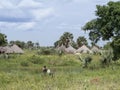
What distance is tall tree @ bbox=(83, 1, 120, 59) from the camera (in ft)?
156

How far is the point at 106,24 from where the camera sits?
4819 centimetres

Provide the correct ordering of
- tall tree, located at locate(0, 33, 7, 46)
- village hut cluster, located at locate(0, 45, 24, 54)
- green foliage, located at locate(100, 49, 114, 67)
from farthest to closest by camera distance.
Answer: village hut cluster, located at locate(0, 45, 24, 54) < tall tree, located at locate(0, 33, 7, 46) < green foliage, located at locate(100, 49, 114, 67)

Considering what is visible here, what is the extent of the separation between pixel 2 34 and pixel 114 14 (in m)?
39.8

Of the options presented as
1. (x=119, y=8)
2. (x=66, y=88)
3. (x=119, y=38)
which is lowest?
(x=66, y=88)

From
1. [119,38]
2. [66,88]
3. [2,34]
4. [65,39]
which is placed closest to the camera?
[66,88]

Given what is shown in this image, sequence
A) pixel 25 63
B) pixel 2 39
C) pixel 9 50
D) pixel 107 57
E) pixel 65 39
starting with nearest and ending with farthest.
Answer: pixel 107 57
pixel 25 63
pixel 2 39
pixel 9 50
pixel 65 39

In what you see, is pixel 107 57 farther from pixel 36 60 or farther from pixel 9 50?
pixel 9 50

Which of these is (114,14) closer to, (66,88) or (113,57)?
(113,57)

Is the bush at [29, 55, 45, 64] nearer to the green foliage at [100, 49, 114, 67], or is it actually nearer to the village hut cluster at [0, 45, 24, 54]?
the green foliage at [100, 49, 114, 67]

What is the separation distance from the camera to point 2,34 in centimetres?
8319

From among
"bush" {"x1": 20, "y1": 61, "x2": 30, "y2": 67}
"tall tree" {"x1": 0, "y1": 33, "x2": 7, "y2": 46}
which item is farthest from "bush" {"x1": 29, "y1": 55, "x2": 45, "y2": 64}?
"tall tree" {"x1": 0, "y1": 33, "x2": 7, "y2": 46}

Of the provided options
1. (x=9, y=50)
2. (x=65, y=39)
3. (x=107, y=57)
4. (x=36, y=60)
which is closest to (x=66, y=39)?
(x=65, y=39)

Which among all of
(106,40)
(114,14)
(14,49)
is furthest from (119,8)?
(14,49)

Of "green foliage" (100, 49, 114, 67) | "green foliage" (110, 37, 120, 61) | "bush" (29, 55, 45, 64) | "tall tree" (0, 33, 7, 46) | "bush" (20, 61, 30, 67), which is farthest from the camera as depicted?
"tall tree" (0, 33, 7, 46)
